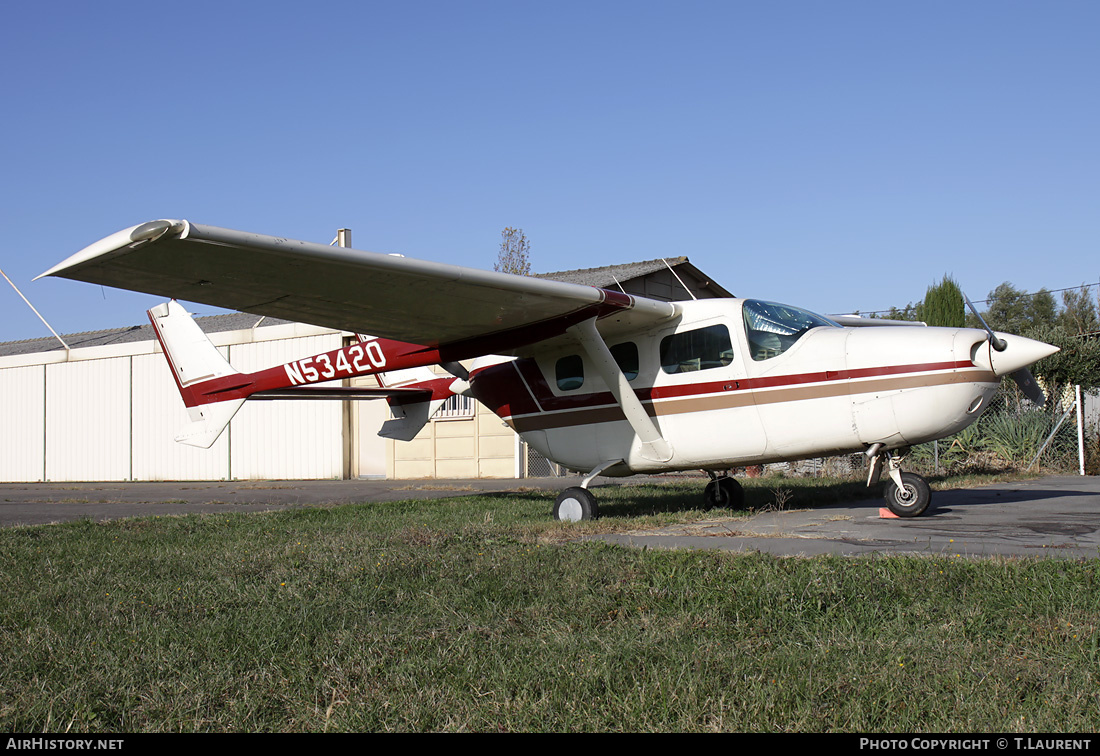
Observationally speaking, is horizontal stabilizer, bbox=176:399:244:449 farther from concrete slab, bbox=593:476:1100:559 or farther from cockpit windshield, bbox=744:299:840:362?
cockpit windshield, bbox=744:299:840:362

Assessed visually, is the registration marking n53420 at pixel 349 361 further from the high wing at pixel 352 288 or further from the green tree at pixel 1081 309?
the green tree at pixel 1081 309

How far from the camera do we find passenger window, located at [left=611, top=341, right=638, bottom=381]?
31.0 ft

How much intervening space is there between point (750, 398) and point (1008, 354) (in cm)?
241

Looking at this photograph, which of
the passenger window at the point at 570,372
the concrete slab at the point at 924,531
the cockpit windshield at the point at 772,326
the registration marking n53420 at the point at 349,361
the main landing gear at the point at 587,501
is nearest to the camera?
the concrete slab at the point at 924,531

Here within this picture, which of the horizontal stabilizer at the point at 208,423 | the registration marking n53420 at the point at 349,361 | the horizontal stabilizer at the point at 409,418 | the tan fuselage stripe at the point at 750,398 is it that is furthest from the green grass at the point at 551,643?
the horizontal stabilizer at the point at 409,418

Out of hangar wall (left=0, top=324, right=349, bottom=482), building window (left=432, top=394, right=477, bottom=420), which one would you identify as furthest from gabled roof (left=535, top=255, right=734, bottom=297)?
hangar wall (left=0, top=324, right=349, bottom=482)

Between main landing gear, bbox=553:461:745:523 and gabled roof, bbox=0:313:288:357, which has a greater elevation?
gabled roof, bbox=0:313:288:357

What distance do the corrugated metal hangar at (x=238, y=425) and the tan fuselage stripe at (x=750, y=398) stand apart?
967 cm

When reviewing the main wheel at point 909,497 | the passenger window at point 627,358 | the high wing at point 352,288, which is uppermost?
the high wing at point 352,288

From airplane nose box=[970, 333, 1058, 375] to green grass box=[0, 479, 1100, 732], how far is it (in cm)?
330

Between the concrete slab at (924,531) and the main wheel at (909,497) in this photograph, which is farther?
the main wheel at (909,497)

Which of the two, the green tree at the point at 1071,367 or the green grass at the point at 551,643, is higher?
the green tree at the point at 1071,367

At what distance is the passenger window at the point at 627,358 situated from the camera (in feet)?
31.0
